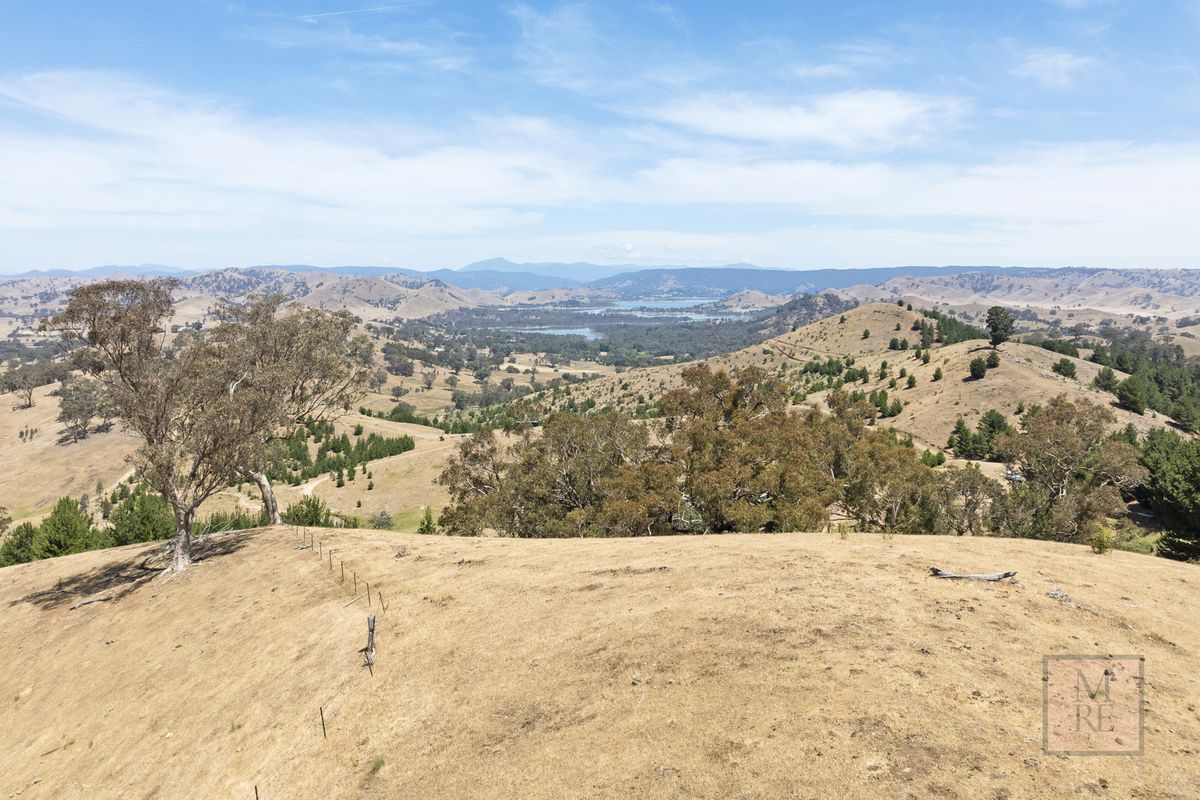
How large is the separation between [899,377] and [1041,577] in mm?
128236

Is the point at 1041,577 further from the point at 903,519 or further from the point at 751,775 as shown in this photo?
the point at 903,519

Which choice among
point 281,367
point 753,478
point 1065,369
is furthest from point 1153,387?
point 281,367

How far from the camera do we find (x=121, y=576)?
36.3 m

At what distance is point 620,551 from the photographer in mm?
29812

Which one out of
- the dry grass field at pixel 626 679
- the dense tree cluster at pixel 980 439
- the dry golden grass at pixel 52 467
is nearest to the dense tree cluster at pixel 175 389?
the dry grass field at pixel 626 679

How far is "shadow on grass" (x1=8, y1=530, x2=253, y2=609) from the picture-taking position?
3400 cm

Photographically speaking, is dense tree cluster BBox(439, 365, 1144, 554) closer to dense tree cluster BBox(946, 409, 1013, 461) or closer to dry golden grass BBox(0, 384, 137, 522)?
dense tree cluster BBox(946, 409, 1013, 461)

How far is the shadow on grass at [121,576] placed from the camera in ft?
112

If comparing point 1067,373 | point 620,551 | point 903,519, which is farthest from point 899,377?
point 620,551

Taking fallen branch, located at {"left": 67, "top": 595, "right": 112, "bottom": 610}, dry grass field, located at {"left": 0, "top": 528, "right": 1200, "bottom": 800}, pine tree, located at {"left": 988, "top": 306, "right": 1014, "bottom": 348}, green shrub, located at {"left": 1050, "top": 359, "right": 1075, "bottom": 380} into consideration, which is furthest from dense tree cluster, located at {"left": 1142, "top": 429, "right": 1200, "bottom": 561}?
pine tree, located at {"left": 988, "top": 306, "right": 1014, "bottom": 348}

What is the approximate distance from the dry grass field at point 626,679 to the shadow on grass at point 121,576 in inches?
144

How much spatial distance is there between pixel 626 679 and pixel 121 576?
37.0m

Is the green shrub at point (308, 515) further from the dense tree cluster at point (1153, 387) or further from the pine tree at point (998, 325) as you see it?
the pine tree at point (998, 325)

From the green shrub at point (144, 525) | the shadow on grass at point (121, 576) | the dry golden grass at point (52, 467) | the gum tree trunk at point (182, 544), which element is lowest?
the dry golden grass at point (52, 467)
